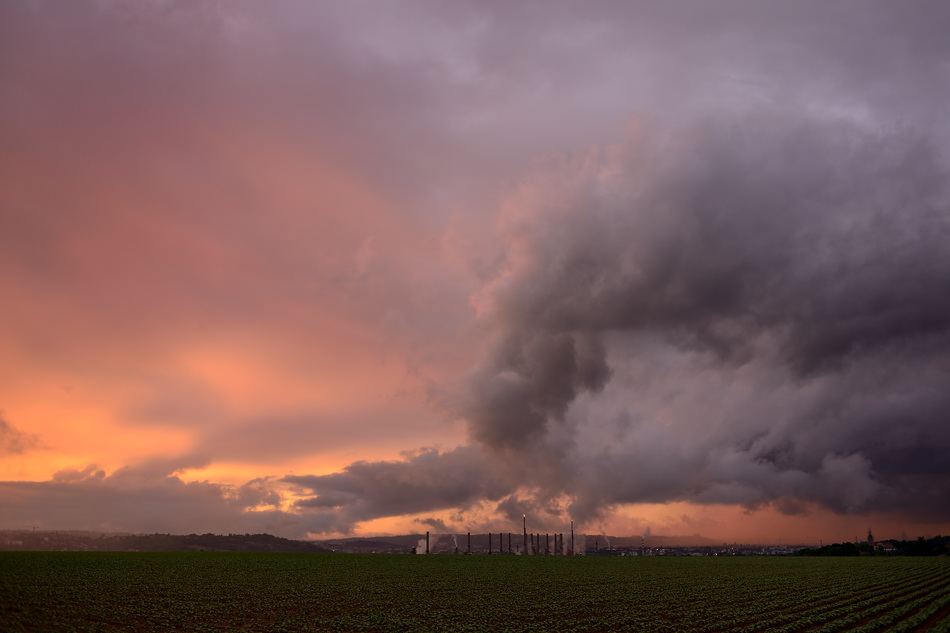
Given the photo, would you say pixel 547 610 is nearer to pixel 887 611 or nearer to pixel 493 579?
pixel 887 611

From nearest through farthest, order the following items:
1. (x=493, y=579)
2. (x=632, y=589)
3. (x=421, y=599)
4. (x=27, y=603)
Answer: (x=27, y=603), (x=421, y=599), (x=632, y=589), (x=493, y=579)

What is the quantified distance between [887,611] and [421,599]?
43266 mm

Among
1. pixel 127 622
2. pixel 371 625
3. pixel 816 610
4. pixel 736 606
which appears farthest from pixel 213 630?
pixel 816 610

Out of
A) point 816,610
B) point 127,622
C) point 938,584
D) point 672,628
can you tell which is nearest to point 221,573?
point 127,622

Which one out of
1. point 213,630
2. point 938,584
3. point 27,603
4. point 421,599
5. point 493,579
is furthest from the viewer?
point 493,579

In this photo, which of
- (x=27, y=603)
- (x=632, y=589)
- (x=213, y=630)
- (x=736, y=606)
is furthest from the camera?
(x=632, y=589)

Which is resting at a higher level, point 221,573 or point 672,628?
point 672,628

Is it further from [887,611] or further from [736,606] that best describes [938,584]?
[736,606]

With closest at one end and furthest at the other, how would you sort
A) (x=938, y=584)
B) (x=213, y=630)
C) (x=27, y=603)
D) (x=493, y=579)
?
(x=213, y=630) → (x=27, y=603) → (x=938, y=584) → (x=493, y=579)

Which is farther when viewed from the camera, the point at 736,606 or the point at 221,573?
the point at 221,573

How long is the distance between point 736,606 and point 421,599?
101ft

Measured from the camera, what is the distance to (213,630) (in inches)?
1689

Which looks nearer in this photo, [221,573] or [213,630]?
[213,630]

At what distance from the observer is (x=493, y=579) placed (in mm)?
86562
